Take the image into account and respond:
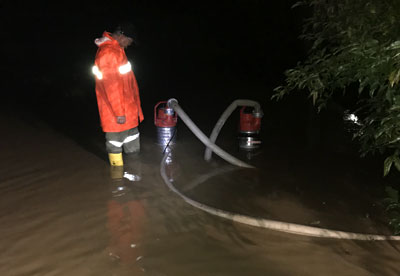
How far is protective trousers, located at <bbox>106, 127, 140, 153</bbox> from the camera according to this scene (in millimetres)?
4523

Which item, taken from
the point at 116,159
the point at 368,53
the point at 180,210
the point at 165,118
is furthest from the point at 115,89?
the point at 368,53

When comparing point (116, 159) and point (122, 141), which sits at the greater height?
point (122, 141)

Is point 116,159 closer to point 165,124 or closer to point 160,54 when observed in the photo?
point 165,124

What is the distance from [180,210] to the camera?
11.8 feet

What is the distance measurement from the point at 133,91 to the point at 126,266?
252cm

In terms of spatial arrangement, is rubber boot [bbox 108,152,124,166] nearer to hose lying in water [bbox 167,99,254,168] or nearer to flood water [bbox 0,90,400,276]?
flood water [bbox 0,90,400,276]

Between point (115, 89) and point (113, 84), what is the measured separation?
0.06 meters

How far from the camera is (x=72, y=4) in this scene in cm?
2250

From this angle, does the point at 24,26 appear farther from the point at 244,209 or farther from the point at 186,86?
the point at 244,209

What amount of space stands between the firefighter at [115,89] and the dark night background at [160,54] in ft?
1.99

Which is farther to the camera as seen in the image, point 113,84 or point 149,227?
point 113,84

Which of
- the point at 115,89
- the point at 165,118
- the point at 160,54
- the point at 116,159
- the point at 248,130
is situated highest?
the point at 160,54

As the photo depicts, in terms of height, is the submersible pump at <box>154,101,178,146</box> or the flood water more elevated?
the submersible pump at <box>154,101,178,146</box>

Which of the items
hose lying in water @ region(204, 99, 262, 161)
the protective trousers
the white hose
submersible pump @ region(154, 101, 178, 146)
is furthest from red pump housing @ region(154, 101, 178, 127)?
the white hose
